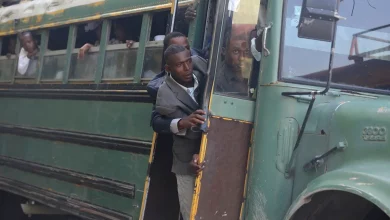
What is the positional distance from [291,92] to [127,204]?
1.63m

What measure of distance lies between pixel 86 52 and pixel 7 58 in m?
1.53

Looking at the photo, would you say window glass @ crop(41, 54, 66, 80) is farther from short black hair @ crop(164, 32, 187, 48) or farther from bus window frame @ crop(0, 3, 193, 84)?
short black hair @ crop(164, 32, 187, 48)

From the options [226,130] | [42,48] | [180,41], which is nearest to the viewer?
[226,130]

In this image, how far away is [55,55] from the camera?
16.2 feet

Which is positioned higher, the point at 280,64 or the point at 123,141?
the point at 280,64

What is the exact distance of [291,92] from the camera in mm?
2791

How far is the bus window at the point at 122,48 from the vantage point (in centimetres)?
414

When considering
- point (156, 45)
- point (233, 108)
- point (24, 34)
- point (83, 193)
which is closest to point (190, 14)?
point (156, 45)

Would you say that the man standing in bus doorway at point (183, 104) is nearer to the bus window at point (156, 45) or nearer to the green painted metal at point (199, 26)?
the green painted metal at point (199, 26)

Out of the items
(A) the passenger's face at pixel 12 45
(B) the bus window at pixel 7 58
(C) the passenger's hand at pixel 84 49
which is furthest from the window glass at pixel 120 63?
→ (A) the passenger's face at pixel 12 45

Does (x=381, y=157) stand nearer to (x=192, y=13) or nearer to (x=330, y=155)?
(x=330, y=155)

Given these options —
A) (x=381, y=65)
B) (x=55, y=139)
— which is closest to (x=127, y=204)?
(x=55, y=139)

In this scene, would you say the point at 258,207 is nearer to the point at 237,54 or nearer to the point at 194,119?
the point at 194,119

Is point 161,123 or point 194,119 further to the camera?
point 161,123
